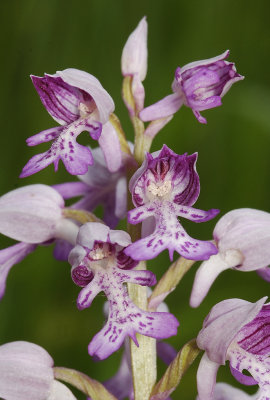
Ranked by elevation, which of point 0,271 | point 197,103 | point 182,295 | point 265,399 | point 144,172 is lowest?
point 182,295

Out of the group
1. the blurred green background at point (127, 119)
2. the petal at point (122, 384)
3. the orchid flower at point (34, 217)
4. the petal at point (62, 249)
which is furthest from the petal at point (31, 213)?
the blurred green background at point (127, 119)

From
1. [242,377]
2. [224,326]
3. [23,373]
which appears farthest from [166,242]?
[23,373]

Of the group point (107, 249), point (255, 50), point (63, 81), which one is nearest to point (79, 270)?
point (107, 249)

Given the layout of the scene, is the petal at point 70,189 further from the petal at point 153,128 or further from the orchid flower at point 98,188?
the petal at point 153,128

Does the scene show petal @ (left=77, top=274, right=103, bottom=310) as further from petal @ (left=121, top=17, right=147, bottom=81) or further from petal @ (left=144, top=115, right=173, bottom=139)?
petal @ (left=121, top=17, right=147, bottom=81)

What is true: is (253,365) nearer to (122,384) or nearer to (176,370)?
(176,370)

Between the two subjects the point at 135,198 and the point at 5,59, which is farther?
the point at 5,59

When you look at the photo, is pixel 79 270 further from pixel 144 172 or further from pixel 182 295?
pixel 182 295

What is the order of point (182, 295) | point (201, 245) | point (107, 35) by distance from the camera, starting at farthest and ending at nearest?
point (107, 35) → point (182, 295) → point (201, 245)
